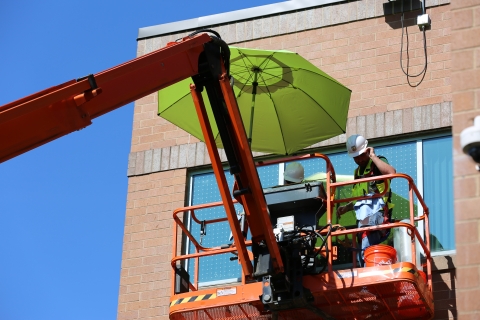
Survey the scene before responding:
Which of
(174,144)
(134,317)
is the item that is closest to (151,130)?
(174,144)

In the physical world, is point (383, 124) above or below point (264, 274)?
above

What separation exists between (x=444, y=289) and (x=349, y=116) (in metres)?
3.21

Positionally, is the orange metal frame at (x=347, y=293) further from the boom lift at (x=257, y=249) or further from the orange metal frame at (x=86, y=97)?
the orange metal frame at (x=86, y=97)

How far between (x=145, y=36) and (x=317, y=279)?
661cm

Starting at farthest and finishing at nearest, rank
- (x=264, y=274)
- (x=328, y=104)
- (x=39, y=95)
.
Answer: (x=328, y=104) < (x=264, y=274) < (x=39, y=95)

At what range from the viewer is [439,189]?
45.3ft

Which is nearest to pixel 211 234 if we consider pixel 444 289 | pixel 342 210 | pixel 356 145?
pixel 342 210

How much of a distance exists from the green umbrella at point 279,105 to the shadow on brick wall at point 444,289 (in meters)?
2.11

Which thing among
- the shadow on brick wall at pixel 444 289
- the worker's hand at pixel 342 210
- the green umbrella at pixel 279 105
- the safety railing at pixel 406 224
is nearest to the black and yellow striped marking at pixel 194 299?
the safety railing at pixel 406 224

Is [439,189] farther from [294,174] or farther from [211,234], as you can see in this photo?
[211,234]

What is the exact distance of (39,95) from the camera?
33.3ft

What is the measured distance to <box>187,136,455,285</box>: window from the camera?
13.6 metres

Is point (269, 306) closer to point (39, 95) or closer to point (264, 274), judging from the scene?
point (264, 274)

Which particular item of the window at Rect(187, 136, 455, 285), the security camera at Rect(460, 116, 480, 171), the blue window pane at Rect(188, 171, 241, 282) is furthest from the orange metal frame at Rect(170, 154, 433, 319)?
the security camera at Rect(460, 116, 480, 171)
